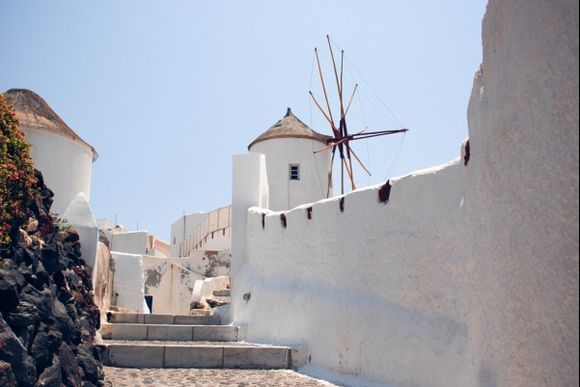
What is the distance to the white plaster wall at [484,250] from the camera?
2.09 meters

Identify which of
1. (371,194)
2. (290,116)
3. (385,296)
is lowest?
(385,296)

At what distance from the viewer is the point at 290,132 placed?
1552 centimetres

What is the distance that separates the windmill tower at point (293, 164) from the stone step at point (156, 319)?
190 inches

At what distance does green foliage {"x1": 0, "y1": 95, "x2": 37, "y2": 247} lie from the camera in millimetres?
5065

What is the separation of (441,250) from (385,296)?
1118mm

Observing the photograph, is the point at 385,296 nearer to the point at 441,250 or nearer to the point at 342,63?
the point at 441,250

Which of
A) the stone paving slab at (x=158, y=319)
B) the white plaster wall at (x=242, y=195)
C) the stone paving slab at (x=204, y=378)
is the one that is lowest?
the stone paving slab at (x=204, y=378)

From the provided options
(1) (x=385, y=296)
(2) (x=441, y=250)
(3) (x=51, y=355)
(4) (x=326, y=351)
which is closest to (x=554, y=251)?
(2) (x=441, y=250)

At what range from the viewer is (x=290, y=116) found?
54.5ft

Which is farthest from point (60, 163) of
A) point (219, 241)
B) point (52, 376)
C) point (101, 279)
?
point (219, 241)

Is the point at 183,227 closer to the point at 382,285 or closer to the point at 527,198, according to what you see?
the point at 382,285

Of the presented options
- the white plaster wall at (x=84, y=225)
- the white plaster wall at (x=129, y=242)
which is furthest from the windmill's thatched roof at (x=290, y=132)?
the white plaster wall at (x=129, y=242)

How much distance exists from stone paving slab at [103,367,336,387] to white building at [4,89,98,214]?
464 cm

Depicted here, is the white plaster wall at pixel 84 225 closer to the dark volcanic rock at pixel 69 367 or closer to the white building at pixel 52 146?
the dark volcanic rock at pixel 69 367
